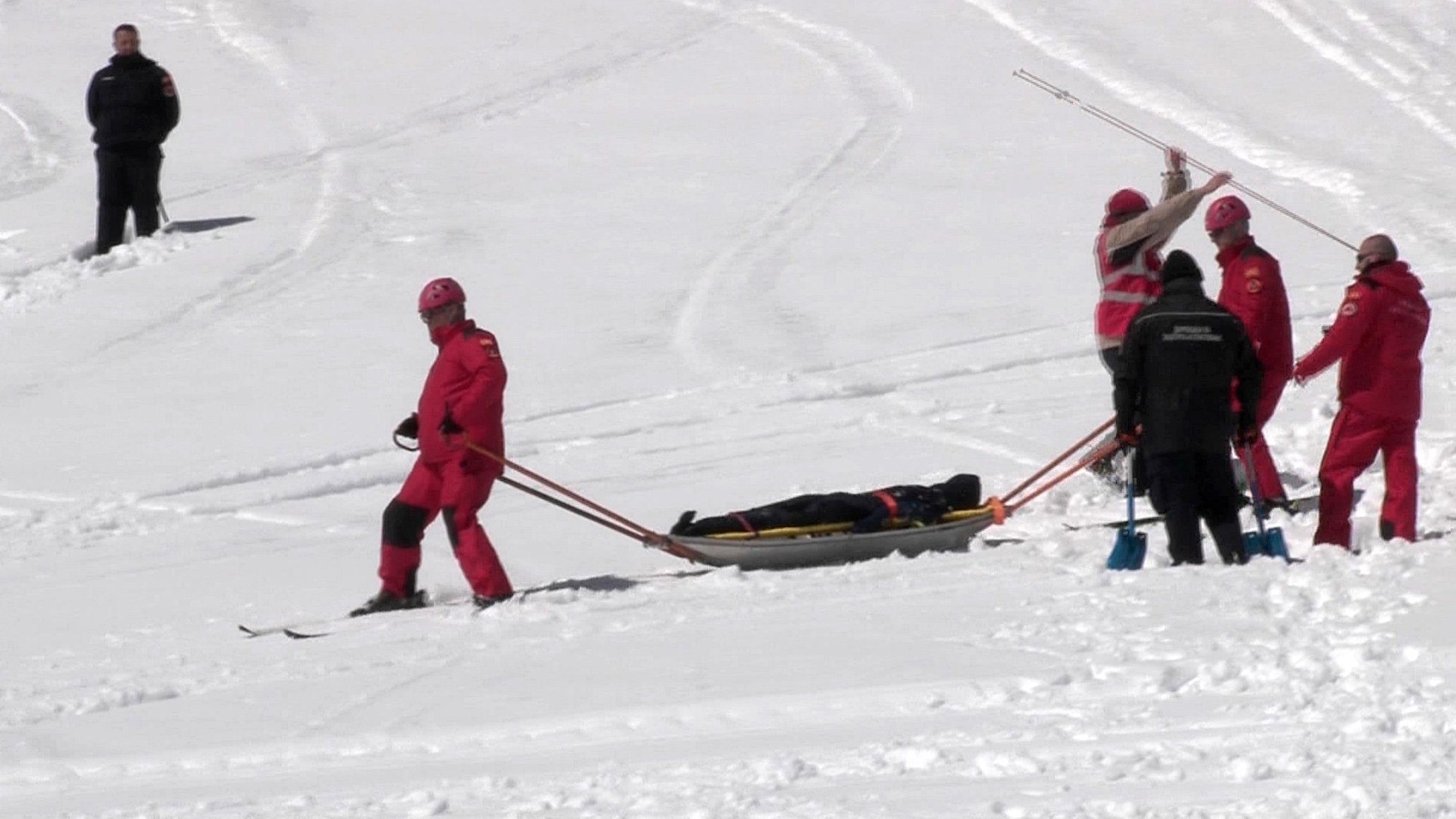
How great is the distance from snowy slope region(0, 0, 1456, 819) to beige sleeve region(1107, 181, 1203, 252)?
110 cm

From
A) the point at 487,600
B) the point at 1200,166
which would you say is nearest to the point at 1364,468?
the point at 487,600

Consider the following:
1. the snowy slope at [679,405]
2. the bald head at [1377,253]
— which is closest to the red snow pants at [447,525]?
the snowy slope at [679,405]

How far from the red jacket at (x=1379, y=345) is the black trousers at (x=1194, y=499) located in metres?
0.66

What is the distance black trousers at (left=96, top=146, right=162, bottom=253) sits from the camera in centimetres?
1487

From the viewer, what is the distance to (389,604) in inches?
Answer: 321

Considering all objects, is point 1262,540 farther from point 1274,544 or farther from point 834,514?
point 834,514

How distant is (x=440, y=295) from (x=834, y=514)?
69.4 inches

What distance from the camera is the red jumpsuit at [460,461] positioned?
7938 millimetres

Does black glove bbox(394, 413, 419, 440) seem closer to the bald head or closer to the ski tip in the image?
the ski tip

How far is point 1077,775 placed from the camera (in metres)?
5.27

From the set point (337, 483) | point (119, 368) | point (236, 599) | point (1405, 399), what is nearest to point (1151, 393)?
point (1405, 399)

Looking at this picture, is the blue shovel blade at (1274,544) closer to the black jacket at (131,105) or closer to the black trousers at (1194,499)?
the black trousers at (1194,499)

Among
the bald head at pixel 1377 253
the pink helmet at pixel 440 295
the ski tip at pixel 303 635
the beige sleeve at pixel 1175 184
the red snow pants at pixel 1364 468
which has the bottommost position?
the ski tip at pixel 303 635

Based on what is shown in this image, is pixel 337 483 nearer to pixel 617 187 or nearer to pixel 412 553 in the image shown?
→ pixel 412 553
